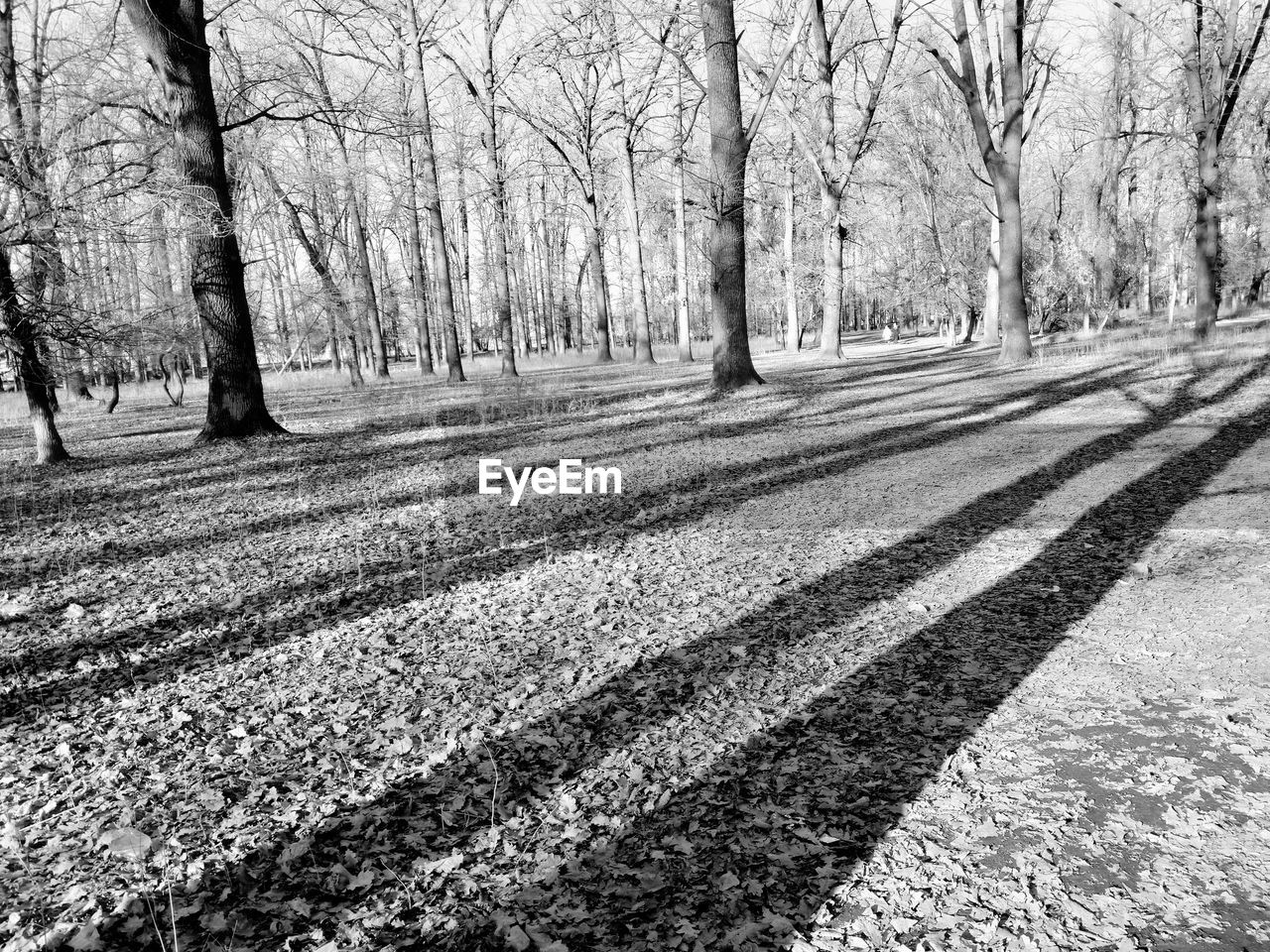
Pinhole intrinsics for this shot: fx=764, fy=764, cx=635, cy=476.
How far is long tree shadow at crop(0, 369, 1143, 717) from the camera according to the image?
3.99m

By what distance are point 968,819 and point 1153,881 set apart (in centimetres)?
52

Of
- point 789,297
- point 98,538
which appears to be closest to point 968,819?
point 98,538

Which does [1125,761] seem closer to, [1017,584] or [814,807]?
[814,807]

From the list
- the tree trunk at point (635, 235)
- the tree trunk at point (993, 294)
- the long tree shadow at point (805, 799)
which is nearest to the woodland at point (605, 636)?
the long tree shadow at point (805, 799)

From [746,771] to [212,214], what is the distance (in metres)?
10.2

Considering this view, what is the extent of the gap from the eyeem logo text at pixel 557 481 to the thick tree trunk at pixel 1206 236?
47.4 feet

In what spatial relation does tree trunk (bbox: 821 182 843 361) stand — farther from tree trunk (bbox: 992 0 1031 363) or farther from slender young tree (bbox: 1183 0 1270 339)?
slender young tree (bbox: 1183 0 1270 339)

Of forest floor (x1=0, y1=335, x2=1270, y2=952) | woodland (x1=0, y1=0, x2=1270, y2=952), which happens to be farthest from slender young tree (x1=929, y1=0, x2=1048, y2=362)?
forest floor (x1=0, y1=335, x2=1270, y2=952)

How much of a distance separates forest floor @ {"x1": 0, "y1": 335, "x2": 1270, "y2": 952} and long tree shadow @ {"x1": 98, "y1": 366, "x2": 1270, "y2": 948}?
0.02m

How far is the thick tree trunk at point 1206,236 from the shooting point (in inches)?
626

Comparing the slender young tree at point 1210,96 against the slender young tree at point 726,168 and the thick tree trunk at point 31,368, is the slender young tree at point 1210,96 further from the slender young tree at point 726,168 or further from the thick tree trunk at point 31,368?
the thick tree trunk at point 31,368

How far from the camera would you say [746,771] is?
118 inches

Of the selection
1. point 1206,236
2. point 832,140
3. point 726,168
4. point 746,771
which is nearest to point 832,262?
point 832,140

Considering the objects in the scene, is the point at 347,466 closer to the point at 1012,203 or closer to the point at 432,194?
the point at 1012,203
